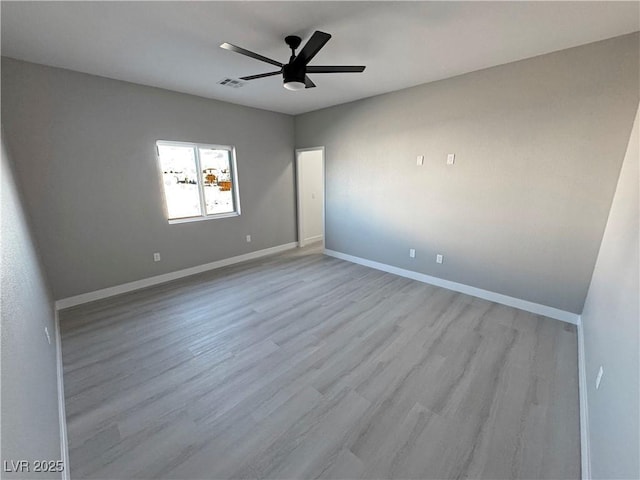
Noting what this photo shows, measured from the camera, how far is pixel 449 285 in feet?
11.9

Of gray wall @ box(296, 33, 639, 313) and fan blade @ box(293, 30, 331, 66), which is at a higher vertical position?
fan blade @ box(293, 30, 331, 66)

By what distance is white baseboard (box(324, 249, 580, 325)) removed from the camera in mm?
2854

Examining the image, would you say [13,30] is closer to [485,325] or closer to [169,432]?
[169,432]

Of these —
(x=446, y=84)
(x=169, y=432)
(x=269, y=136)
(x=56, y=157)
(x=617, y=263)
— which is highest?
(x=446, y=84)

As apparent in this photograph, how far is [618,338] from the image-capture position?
144cm

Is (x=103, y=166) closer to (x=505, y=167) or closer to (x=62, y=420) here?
(x=62, y=420)

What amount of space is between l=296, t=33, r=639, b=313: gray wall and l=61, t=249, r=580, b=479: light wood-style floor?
0.66 m

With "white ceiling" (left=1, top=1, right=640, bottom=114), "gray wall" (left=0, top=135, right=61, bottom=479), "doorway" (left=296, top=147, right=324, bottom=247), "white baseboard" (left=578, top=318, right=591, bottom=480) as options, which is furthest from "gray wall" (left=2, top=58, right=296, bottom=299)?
"white baseboard" (left=578, top=318, right=591, bottom=480)

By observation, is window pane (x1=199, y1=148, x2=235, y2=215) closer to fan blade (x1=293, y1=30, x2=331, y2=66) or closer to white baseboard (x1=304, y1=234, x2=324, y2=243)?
white baseboard (x1=304, y1=234, x2=324, y2=243)

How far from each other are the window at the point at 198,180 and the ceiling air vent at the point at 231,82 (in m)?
1.08

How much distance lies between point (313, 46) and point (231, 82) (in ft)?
6.03

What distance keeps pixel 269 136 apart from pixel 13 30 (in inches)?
125

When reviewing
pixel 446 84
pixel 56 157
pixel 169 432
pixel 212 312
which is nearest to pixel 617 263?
pixel 446 84

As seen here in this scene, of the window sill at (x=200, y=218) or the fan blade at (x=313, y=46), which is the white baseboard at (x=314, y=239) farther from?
the fan blade at (x=313, y=46)
